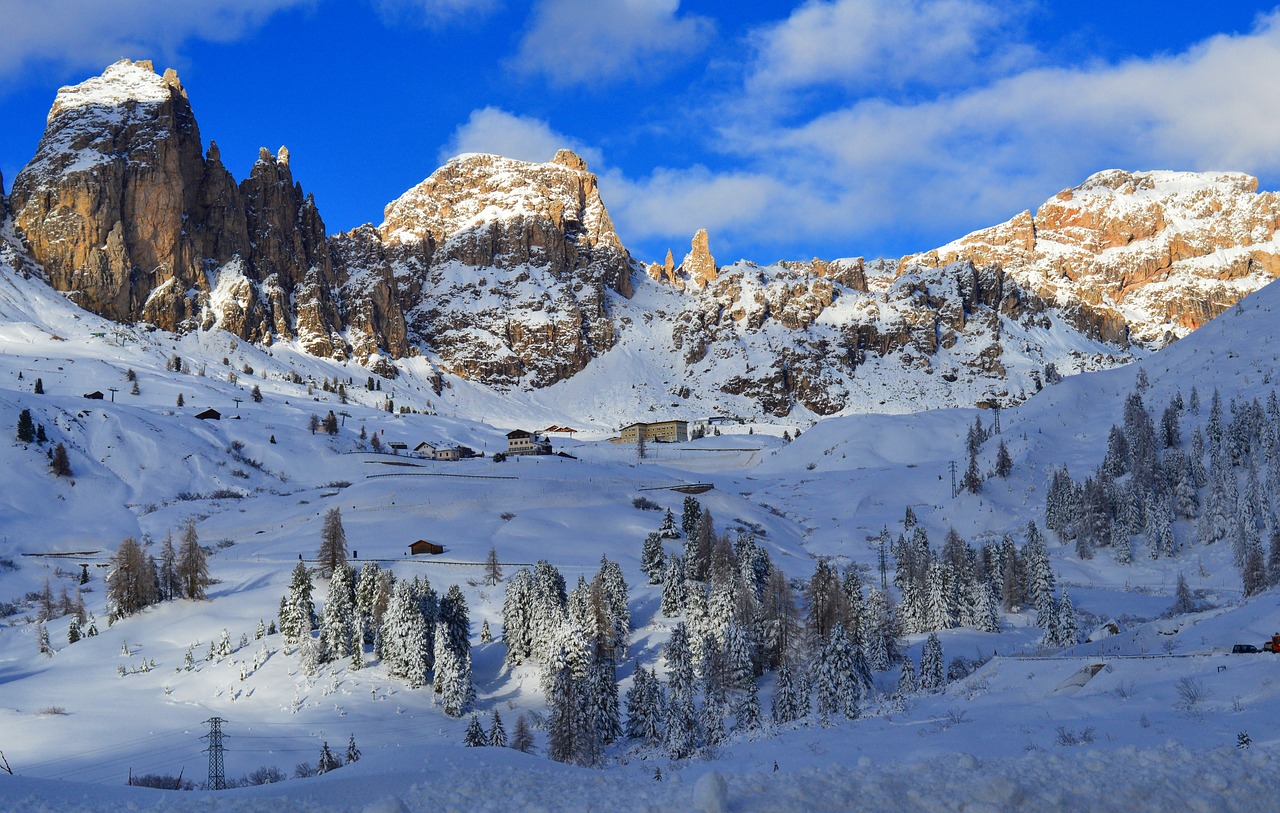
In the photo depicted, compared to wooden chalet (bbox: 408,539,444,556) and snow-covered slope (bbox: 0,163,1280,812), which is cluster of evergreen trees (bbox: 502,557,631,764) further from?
wooden chalet (bbox: 408,539,444,556)

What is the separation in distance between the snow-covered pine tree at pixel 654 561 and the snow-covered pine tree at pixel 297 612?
28.1m

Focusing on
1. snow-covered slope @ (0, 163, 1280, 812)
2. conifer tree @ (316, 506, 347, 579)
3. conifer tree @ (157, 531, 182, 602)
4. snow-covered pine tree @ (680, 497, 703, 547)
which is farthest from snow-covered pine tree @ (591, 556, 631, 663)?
conifer tree @ (157, 531, 182, 602)

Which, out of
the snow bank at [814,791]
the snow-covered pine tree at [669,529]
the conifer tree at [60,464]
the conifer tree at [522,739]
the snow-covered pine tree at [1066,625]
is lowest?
the conifer tree at [522,739]

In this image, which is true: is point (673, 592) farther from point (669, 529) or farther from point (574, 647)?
point (669, 529)

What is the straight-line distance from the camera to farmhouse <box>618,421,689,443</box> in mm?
192375

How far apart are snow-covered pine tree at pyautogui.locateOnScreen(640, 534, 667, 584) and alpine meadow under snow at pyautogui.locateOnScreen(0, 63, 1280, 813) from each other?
26 cm

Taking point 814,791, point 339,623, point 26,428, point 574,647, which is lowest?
point 574,647

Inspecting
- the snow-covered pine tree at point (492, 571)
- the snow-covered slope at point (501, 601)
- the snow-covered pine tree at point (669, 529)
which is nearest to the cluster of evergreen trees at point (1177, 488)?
the snow-covered slope at point (501, 601)

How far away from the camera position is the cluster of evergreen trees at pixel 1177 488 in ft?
276

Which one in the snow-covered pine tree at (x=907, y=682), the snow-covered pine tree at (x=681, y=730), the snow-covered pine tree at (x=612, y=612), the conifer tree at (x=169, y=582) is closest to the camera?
the snow-covered pine tree at (x=681, y=730)

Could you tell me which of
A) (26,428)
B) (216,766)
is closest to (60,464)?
(26,428)

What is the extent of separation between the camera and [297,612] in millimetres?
58531

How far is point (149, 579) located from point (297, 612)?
17.1 m

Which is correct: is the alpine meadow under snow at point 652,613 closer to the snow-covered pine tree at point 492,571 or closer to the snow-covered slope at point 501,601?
the snow-covered slope at point 501,601
